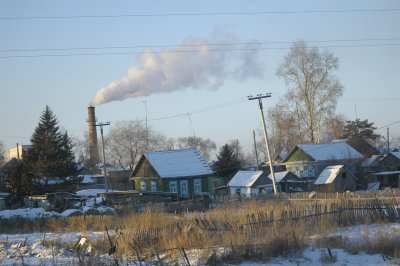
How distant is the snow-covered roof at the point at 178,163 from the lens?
5962 centimetres

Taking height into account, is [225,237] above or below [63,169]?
below

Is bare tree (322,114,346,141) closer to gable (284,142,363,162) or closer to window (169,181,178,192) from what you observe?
gable (284,142,363,162)

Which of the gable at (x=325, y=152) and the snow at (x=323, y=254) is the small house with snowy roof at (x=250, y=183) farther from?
the snow at (x=323, y=254)

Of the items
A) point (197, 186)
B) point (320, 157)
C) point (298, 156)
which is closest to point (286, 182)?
point (320, 157)

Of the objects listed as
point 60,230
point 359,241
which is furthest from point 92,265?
point 60,230

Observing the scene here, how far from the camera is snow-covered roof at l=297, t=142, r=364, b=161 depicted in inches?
2598

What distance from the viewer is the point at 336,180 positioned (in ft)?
189

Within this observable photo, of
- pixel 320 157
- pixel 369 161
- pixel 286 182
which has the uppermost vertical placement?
pixel 320 157

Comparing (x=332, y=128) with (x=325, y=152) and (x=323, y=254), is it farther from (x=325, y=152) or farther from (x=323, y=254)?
(x=323, y=254)

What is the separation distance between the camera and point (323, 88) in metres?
62.7

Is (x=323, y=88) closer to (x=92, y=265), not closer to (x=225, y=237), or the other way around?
(x=225, y=237)

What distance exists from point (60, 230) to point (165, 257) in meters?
14.1

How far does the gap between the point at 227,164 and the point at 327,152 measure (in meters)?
13.8

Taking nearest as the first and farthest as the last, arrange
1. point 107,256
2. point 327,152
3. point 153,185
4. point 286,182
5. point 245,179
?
1. point 107,256
2. point 245,179
3. point 153,185
4. point 286,182
5. point 327,152
